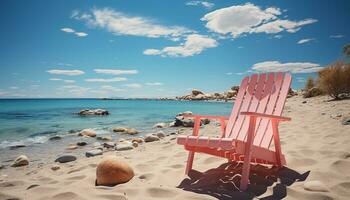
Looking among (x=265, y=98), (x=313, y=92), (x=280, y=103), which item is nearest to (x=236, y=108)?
(x=265, y=98)

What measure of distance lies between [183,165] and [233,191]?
1227 mm

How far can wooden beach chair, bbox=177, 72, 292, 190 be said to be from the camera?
251 centimetres

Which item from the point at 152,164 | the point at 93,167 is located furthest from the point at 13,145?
the point at 152,164

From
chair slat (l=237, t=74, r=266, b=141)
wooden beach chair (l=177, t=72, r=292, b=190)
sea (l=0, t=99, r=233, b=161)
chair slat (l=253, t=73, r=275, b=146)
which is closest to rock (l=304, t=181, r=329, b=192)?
wooden beach chair (l=177, t=72, r=292, b=190)

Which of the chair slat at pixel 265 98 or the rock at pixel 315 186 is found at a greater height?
the chair slat at pixel 265 98

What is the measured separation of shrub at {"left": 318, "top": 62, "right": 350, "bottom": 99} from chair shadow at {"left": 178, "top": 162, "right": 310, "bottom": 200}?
44.3ft

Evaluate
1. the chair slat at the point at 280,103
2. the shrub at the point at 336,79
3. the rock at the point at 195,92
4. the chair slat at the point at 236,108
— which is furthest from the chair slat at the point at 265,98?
the rock at the point at 195,92

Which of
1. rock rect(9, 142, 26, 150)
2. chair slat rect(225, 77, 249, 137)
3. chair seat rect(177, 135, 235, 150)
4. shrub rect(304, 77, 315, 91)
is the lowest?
rock rect(9, 142, 26, 150)

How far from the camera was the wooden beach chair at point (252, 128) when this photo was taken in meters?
2.51

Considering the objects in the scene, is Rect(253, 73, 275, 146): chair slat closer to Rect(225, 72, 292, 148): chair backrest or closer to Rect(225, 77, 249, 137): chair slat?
Rect(225, 72, 292, 148): chair backrest

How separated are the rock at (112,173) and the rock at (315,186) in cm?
188

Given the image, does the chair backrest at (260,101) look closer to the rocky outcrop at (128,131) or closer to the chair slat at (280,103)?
the chair slat at (280,103)

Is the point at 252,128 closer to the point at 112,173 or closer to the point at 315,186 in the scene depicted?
the point at 315,186

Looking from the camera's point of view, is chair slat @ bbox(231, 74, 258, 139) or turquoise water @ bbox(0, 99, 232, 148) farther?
turquoise water @ bbox(0, 99, 232, 148)
